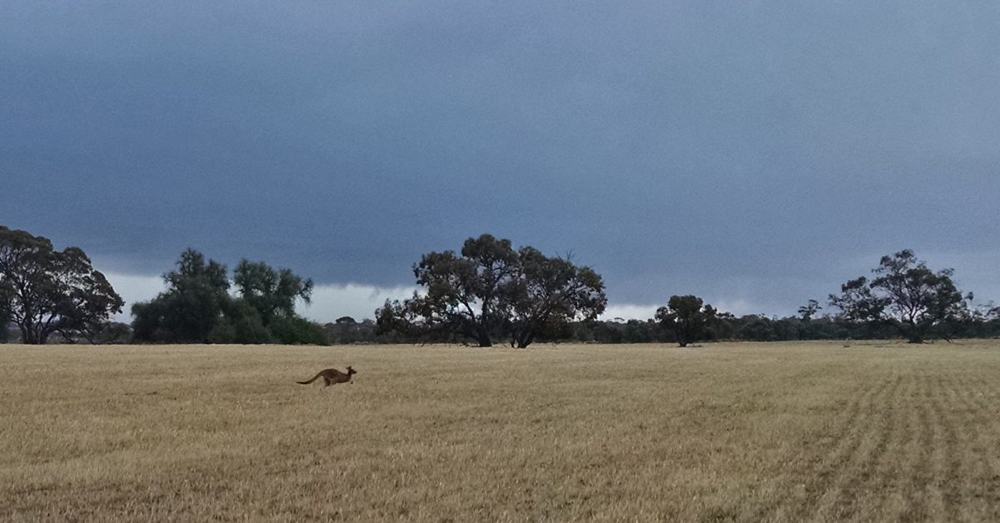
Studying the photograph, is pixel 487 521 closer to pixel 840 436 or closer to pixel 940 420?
pixel 840 436

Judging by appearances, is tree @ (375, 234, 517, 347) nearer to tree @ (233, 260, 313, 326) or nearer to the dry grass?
tree @ (233, 260, 313, 326)

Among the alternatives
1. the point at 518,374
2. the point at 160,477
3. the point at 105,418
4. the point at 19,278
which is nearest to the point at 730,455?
the point at 160,477

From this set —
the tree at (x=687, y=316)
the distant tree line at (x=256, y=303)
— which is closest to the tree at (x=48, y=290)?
the distant tree line at (x=256, y=303)

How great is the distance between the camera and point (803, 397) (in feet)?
74.5

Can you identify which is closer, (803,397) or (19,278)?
(803,397)

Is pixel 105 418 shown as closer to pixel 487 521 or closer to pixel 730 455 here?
pixel 487 521

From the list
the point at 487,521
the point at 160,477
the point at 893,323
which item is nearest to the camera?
the point at 487,521

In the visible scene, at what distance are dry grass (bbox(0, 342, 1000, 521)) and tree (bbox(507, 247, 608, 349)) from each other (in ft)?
214

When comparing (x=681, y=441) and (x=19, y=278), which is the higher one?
(x=19, y=278)

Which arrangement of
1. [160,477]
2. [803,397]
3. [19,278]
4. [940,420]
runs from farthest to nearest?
1. [19,278]
2. [803,397]
3. [940,420]
4. [160,477]

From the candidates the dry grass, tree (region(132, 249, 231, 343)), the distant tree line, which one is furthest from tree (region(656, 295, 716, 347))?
the dry grass

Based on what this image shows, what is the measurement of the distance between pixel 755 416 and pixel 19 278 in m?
90.9

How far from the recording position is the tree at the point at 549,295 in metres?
89.6

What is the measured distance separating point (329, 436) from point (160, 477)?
12.4ft
